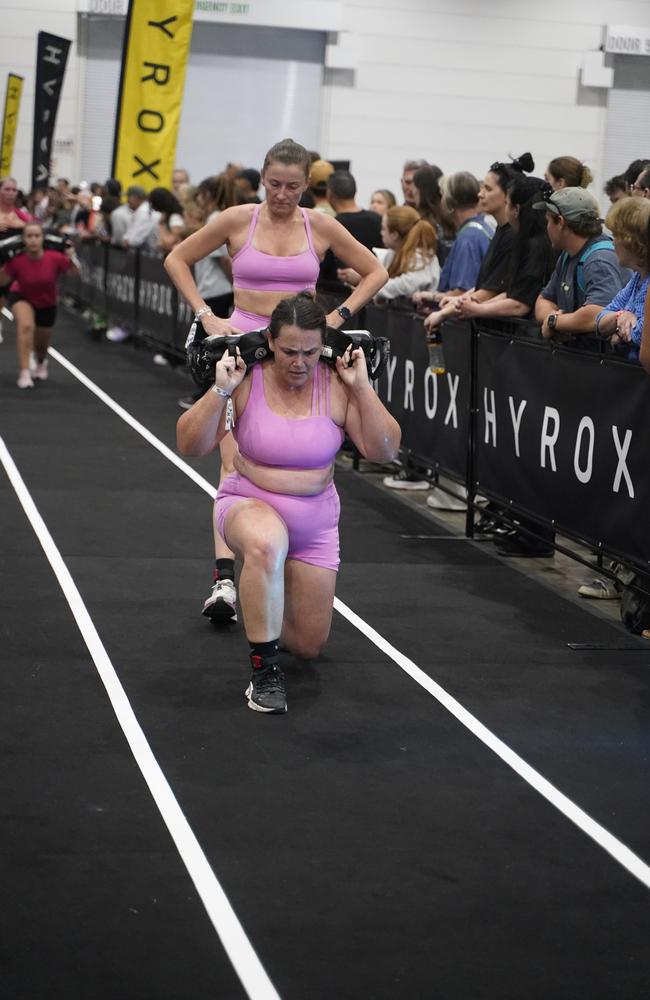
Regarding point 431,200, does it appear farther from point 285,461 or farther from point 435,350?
point 285,461

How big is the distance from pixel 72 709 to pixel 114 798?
829 mm

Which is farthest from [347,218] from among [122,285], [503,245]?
[122,285]

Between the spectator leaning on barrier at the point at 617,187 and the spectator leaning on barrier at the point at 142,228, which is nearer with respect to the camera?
the spectator leaning on barrier at the point at 617,187

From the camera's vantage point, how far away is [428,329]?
8609 mm

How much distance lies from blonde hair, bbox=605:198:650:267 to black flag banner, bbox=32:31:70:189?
18.3m

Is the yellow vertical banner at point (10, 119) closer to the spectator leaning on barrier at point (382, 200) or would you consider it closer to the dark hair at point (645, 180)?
the spectator leaning on barrier at point (382, 200)

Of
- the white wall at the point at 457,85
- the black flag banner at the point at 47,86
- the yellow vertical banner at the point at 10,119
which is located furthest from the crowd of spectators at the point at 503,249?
the white wall at the point at 457,85

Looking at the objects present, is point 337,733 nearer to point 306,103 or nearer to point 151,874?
point 151,874

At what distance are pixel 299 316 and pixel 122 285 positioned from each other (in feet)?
44.0

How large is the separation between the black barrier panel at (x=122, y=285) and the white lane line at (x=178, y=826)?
10.8 m

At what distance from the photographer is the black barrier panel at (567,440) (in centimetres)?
640

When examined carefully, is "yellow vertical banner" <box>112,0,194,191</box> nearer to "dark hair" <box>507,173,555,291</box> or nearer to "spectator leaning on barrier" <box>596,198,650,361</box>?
"dark hair" <box>507,173,555,291</box>

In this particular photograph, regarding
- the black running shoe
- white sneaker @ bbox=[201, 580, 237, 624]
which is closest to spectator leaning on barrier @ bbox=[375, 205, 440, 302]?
white sneaker @ bbox=[201, 580, 237, 624]

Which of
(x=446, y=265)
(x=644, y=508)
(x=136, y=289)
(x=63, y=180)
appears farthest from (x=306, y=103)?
(x=644, y=508)
